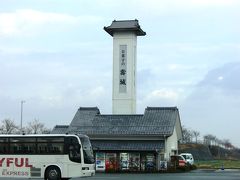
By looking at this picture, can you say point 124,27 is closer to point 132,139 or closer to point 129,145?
point 132,139

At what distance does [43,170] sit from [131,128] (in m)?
19.2

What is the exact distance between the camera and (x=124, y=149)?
42781 mm

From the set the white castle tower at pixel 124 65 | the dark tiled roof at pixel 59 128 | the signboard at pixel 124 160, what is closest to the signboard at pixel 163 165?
the signboard at pixel 124 160

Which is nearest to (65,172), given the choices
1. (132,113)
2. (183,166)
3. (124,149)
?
(124,149)

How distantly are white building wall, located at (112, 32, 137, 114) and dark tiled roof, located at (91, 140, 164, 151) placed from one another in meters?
6.76

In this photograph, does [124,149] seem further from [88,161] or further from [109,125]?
[88,161]

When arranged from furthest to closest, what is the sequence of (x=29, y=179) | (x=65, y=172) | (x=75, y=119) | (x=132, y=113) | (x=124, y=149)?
1. (x=132, y=113)
2. (x=75, y=119)
3. (x=124, y=149)
4. (x=29, y=179)
5. (x=65, y=172)

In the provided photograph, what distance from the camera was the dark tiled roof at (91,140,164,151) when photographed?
139 feet

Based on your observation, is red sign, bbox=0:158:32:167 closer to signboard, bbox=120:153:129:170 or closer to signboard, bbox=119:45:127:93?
signboard, bbox=120:153:129:170

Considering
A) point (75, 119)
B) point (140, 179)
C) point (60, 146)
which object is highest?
point (75, 119)

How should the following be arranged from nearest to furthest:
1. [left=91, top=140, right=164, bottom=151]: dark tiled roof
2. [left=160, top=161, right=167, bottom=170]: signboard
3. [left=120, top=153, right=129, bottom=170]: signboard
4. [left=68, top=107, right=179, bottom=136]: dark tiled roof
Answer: [left=91, top=140, right=164, bottom=151]: dark tiled roof
[left=160, top=161, right=167, bottom=170]: signboard
[left=120, top=153, right=129, bottom=170]: signboard
[left=68, top=107, right=179, bottom=136]: dark tiled roof

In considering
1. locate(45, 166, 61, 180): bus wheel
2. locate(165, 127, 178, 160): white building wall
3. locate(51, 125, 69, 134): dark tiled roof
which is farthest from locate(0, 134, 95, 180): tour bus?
locate(51, 125, 69, 134): dark tiled roof

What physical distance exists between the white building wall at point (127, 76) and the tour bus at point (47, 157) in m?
23.5

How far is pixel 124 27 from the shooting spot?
1972 inches
